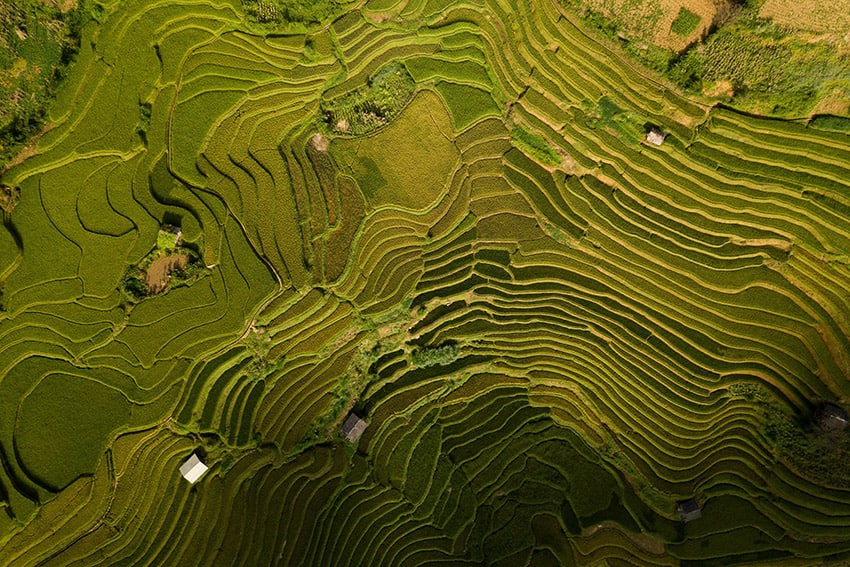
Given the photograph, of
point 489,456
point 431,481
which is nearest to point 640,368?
point 489,456

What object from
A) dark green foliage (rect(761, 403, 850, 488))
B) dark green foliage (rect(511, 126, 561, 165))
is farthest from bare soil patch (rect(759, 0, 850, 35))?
dark green foliage (rect(761, 403, 850, 488))

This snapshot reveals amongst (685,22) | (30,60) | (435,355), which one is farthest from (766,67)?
(30,60)

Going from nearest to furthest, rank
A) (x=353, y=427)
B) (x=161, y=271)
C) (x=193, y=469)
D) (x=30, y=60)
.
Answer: (x=30, y=60)
(x=193, y=469)
(x=161, y=271)
(x=353, y=427)

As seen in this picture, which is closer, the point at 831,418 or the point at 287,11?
the point at 831,418

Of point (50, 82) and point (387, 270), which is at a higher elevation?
point (387, 270)

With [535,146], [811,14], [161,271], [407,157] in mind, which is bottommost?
[161,271]

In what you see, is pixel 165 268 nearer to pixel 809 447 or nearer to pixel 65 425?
pixel 65 425

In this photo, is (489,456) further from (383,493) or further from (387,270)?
(387,270)

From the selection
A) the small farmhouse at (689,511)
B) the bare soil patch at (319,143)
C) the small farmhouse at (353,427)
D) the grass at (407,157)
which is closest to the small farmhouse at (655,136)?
the grass at (407,157)
